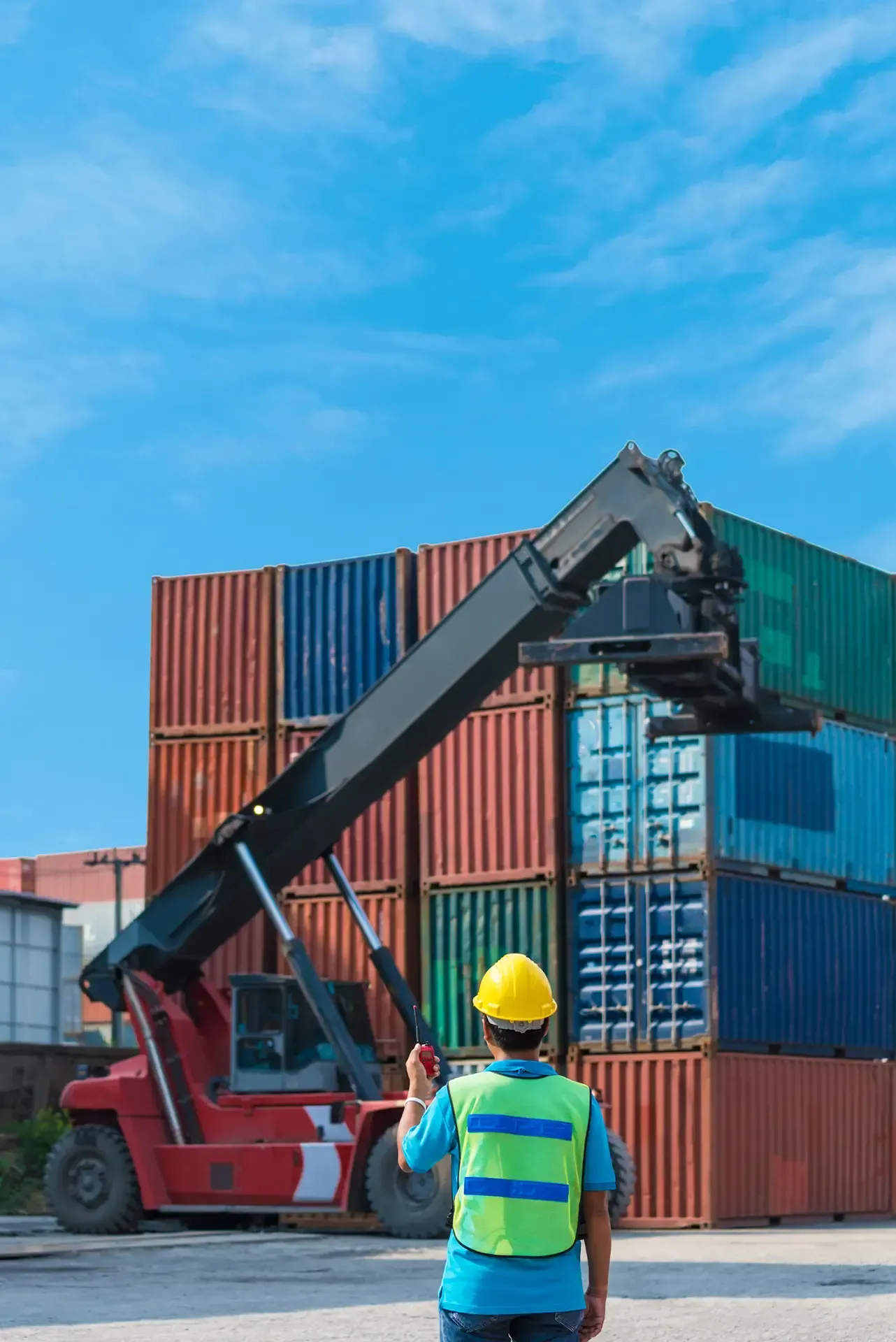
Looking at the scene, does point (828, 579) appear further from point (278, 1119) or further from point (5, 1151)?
point (5, 1151)

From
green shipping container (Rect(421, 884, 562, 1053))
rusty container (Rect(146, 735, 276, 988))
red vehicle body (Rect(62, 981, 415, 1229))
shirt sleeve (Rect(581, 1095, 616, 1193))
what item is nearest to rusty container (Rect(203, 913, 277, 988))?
rusty container (Rect(146, 735, 276, 988))

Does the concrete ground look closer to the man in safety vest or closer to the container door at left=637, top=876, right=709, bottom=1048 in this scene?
the container door at left=637, top=876, right=709, bottom=1048

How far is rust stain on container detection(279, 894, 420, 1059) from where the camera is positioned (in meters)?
23.7

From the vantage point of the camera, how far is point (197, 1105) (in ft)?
62.6

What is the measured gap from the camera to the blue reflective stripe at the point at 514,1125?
4.46 m

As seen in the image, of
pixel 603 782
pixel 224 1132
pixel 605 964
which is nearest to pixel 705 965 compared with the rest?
pixel 605 964

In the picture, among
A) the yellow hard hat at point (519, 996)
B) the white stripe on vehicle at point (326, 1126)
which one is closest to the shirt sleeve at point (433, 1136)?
the yellow hard hat at point (519, 996)

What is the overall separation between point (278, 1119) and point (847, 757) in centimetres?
906

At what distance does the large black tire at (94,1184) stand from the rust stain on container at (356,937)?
4752 mm

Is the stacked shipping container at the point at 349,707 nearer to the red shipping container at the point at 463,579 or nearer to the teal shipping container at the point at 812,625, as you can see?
Result: the red shipping container at the point at 463,579

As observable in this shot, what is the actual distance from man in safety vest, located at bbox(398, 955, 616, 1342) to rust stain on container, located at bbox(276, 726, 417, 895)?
19.4 metres

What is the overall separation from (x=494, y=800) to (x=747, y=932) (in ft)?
11.1

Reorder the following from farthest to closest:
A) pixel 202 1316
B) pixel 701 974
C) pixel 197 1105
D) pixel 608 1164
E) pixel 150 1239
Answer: pixel 701 974 < pixel 197 1105 < pixel 150 1239 < pixel 202 1316 < pixel 608 1164

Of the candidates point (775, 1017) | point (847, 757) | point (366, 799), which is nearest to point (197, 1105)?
point (366, 799)
